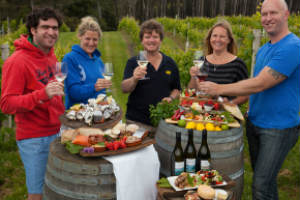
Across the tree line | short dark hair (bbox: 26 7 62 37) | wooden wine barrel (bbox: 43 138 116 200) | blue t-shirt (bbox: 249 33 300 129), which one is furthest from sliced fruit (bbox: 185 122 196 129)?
the tree line

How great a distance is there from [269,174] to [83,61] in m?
2.33

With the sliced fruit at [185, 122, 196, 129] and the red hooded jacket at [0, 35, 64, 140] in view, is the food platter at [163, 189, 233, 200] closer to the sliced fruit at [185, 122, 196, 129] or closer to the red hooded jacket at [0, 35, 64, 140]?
the sliced fruit at [185, 122, 196, 129]

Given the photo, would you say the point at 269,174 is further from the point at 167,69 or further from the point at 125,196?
the point at 167,69

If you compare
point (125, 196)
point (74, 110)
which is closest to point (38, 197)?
point (74, 110)

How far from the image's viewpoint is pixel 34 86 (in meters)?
2.45

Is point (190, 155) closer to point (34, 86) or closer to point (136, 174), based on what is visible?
point (136, 174)

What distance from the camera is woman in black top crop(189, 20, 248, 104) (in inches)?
127

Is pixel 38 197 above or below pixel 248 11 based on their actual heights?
below

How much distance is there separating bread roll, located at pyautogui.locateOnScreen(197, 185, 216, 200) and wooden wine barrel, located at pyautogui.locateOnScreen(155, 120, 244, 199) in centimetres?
61

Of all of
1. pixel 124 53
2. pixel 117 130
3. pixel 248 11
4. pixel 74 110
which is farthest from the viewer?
pixel 124 53

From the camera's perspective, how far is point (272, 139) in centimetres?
252

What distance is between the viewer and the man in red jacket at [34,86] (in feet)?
7.68

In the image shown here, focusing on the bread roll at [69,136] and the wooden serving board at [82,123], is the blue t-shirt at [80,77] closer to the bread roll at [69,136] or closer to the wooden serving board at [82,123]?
the wooden serving board at [82,123]

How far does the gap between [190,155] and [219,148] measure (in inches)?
11.1
